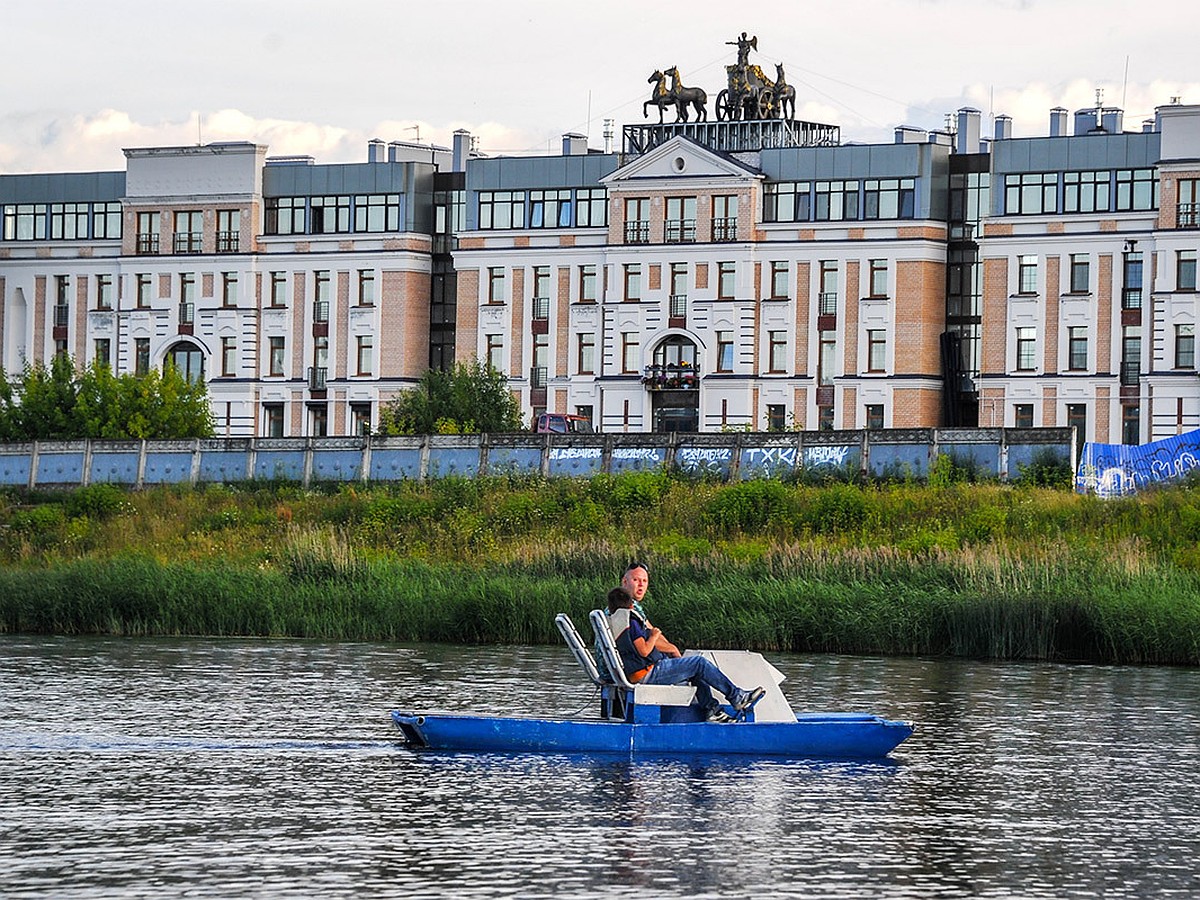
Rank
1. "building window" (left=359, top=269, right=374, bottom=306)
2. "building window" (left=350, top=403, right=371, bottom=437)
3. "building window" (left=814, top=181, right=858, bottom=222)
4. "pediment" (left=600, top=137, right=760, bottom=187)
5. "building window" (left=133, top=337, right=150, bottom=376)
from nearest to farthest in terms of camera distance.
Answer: "building window" (left=814, top=181, right=858, bottom=222) → "pediment" (left=600, top=137, right=760, bottom=187) → "building window" (left=350, top=403, right=371, bottom=437) → "building window" (left=359, top=269, right=374, bottom=306) → "building window" (left=133, top=337, right=150, bottom=376)

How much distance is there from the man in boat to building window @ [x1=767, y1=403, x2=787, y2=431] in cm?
7355

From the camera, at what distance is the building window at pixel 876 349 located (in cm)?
10000

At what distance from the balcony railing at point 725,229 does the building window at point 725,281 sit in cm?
120

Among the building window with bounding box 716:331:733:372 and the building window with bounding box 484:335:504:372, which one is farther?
the building window with bounding box 484:335:504:372

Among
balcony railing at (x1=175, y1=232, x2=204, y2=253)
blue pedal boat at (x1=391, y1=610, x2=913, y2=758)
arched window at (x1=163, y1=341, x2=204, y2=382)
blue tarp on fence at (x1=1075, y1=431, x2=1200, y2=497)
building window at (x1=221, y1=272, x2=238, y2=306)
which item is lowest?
blue pedal boat at (x1=391, y1=610, x2=913, y2=758)

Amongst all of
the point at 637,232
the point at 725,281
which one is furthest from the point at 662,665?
the point at 637,232

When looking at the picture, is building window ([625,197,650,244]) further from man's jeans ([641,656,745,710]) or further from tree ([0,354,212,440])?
man's jeans ([641,656,745,710])

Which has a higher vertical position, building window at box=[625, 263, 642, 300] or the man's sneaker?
building window at box=[625, 263, 642, 300]

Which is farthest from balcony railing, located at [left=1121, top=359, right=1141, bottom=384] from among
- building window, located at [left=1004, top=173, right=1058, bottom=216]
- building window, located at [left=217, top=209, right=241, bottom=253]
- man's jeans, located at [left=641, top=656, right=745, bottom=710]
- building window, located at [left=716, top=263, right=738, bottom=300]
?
man's jeans, located at [left=641, top=656, right=745, bottom=710]

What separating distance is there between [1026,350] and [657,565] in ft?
180

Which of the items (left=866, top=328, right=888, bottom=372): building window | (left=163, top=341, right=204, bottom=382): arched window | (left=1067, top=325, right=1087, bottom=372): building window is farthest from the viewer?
(left=163, top=341, right=204, bottom=382): arched window

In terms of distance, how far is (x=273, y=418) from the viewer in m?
110

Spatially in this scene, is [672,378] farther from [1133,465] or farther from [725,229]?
[1133,465]

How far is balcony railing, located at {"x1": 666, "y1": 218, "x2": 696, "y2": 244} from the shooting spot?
103 meters
